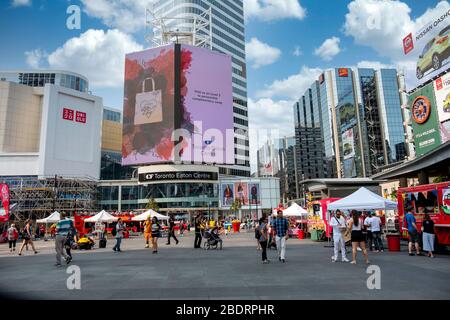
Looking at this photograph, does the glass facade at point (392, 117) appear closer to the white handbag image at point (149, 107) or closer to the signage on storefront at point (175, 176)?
the signage on storefront at point (175, 176)

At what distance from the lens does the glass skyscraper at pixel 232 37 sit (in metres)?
91.3

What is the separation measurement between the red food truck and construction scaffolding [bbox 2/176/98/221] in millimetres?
48256

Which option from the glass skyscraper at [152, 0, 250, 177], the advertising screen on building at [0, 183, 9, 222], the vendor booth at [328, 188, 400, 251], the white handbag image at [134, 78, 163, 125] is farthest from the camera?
the glass skyscraper at [152, 0, 250, 177]

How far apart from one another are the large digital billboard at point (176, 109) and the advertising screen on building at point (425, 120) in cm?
3305

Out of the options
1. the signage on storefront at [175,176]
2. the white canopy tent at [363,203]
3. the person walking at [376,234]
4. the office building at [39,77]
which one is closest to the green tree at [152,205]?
the signage on storefront at [175,176]

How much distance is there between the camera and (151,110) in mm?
61594

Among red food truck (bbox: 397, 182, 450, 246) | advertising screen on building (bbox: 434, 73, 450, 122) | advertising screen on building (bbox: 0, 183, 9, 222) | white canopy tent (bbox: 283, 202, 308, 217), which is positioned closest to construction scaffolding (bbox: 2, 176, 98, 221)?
advertising screen on building (bbox: 0, 183, 9, 222)

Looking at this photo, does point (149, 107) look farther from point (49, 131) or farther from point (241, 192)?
point (241, 192)

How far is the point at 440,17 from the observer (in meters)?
36.6

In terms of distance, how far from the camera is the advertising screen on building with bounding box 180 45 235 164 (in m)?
61.5

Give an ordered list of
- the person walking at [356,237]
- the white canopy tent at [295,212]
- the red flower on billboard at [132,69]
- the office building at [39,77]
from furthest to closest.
→ 1. the office building at [39,77]
2. the red flower on billboard at [132,69]
3. the white canopy tent at [295,212]
4. the person walking at [356,237]

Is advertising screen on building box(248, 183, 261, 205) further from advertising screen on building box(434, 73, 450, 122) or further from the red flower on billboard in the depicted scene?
advertising screen on building box(434, 73, 450, 122)

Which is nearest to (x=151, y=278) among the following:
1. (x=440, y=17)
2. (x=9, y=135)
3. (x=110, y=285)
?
(x=110, y=285)

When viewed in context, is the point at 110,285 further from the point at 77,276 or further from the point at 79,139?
the point at 79,139
